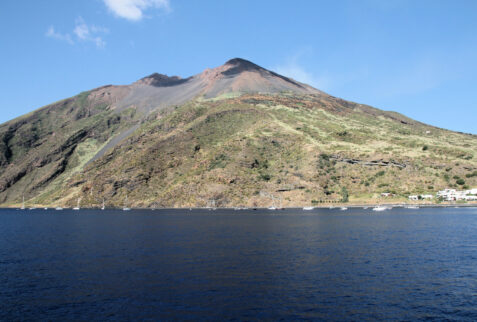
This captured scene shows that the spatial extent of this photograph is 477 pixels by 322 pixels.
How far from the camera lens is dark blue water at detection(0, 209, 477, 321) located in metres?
29.8

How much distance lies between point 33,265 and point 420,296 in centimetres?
4391

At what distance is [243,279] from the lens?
39219mm

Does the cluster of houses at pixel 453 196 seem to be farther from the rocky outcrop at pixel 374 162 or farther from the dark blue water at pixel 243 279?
the dark blue water at pixel 243 279

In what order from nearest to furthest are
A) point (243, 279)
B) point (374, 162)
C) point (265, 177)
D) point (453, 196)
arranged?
point (243, 279) < point (453, 196) < point (374, 162) < point (265, 177)

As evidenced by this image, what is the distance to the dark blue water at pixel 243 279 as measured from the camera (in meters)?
29.8

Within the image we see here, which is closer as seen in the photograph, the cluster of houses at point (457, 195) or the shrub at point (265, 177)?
the cluster of houses at point (457, 195)

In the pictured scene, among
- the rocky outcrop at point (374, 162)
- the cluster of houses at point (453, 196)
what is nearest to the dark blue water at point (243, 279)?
the cluster of houses at point (453, 196)

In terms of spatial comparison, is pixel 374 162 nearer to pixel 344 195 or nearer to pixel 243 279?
pixel 344 195

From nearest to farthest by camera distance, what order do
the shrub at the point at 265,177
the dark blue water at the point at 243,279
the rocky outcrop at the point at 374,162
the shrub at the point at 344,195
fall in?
the dark blue water at the point at 243,279 < the shrub at the point at 344,195 < the rocky outcrop at the point at 374,162 < the shrub at the point at 265,177

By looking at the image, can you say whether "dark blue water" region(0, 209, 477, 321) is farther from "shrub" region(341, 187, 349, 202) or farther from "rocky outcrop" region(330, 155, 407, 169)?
"rocky outcrop" region(330, 155, 407, 169)

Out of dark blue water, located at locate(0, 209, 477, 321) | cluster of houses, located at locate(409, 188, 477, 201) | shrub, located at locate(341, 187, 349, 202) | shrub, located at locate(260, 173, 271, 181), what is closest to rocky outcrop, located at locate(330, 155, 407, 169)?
cluster of houses, located at locate(409, 188, 477, 201)

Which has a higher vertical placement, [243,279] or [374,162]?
[374,162]

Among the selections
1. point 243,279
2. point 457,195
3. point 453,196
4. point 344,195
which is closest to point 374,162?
point 344,195

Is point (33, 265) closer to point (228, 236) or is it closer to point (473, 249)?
point (228, 236)
